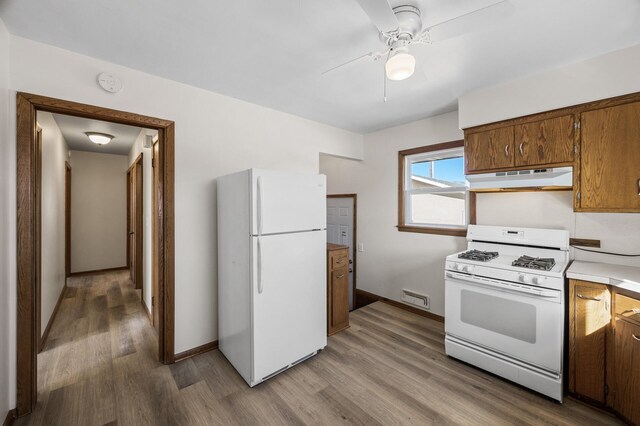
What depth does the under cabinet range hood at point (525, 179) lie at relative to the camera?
2260 millimetres

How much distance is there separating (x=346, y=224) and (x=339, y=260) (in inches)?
58.5

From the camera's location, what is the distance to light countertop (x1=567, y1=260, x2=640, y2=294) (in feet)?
5.74

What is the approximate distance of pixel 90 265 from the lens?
5.72m

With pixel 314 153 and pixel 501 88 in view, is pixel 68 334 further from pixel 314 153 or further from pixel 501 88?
pixel 501 88

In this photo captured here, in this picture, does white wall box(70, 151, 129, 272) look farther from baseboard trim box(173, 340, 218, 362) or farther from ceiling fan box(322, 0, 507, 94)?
ceiling fan box(322, 0, 507, 94)

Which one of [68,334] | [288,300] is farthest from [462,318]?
[68,334]

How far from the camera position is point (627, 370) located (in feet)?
5.61

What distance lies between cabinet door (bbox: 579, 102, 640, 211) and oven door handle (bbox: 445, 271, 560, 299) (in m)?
0.80

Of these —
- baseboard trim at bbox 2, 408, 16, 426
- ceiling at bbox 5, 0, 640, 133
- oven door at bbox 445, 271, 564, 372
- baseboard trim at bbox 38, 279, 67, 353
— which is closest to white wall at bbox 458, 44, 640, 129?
ceiling at bbox 5, 0, 640, 133

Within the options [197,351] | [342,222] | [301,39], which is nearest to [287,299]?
[197,351]

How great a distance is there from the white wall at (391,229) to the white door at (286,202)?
157 cm

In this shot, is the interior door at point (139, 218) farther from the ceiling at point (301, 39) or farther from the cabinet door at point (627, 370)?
the cabinet door at point (627, 370)

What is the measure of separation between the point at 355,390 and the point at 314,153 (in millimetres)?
2617

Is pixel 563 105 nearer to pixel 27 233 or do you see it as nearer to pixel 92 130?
pixel 27 233
